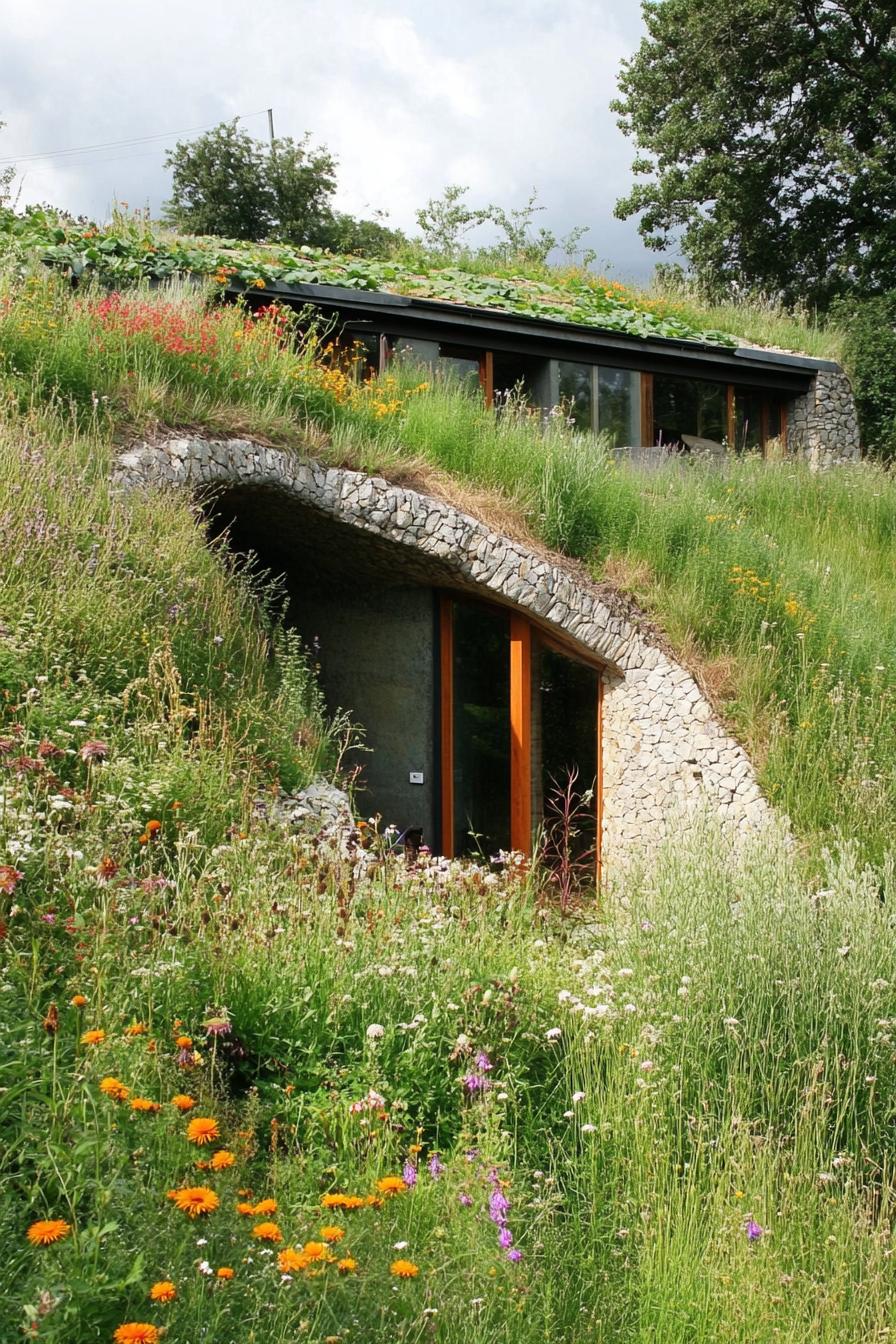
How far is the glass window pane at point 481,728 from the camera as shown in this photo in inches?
421

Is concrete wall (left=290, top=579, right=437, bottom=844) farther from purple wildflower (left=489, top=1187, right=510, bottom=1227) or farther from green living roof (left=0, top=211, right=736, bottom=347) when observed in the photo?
purple wildflower (left=489, top=1187, right=510, bottom=1227)

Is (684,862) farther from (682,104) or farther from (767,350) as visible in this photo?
(682,104)

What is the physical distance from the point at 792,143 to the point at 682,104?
2.49 m

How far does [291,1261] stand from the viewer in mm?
2158

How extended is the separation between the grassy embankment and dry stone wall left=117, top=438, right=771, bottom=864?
2.22 metres

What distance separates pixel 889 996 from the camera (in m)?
4.18

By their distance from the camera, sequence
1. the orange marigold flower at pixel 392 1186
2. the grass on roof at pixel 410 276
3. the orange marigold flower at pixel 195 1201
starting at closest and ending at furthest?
the orange marigold flower at pixel 195 1201, the orange marigold flower at pixel 392 1186, the grass on roof at pixel 410 276

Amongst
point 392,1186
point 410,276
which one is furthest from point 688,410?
point 392,1186

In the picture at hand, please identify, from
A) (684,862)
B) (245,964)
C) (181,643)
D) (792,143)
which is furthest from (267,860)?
(792,143)

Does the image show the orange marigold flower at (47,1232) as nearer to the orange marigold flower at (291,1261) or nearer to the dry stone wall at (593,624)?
the orange marigold flower at (291,1261)

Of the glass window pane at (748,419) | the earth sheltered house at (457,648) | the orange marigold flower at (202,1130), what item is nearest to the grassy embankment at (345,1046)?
the orange marigold flower at (202,1130)

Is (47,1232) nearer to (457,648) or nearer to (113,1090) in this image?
(113,1090)

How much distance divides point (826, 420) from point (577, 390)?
4969 mm

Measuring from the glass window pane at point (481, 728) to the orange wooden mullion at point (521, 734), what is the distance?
11 centimetres
